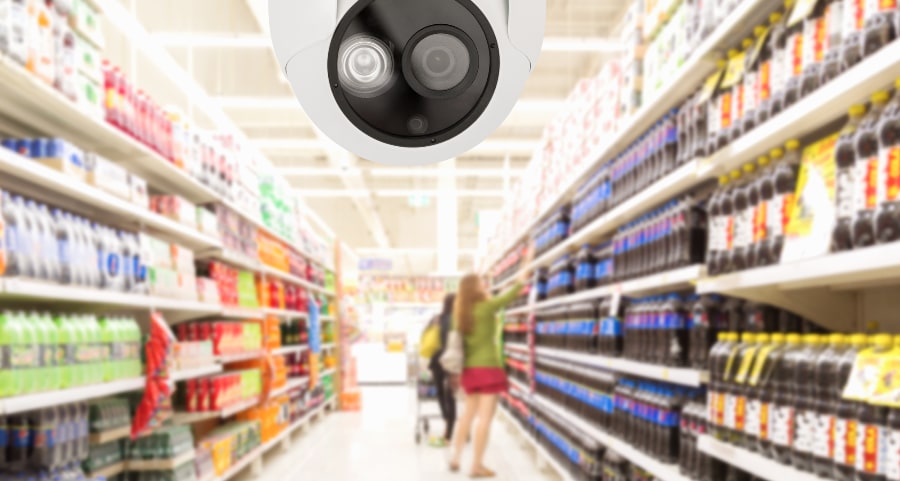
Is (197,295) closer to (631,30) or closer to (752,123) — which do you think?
(631,30)

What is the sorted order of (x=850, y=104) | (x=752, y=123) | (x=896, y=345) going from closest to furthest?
(x=896, y=345) < (x=850, y=104) < (x=752, y=123)

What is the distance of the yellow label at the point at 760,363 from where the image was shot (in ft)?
6.98

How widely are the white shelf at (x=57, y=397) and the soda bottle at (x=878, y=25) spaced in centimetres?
249

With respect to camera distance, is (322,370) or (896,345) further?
(322,370)

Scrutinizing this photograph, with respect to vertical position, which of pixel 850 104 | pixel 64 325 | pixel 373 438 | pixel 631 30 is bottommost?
pixel 373 438

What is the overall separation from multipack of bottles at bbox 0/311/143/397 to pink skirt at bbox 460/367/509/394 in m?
2.62

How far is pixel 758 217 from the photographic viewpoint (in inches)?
89.8

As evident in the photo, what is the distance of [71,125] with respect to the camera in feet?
Answer: 10.4

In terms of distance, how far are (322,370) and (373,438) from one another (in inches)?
93.6

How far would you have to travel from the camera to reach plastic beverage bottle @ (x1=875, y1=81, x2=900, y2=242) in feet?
5.37

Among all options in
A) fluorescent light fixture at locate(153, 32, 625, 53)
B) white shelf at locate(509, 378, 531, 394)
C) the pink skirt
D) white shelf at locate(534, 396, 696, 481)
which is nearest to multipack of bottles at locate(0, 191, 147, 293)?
white shelf at locate(534, 396, 696, 481)

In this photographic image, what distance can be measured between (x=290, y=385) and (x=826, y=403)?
5858 mm

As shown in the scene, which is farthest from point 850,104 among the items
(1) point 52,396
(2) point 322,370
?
(2) point 322,370

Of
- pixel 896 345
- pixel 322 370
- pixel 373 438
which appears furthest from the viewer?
pixel 322 370
